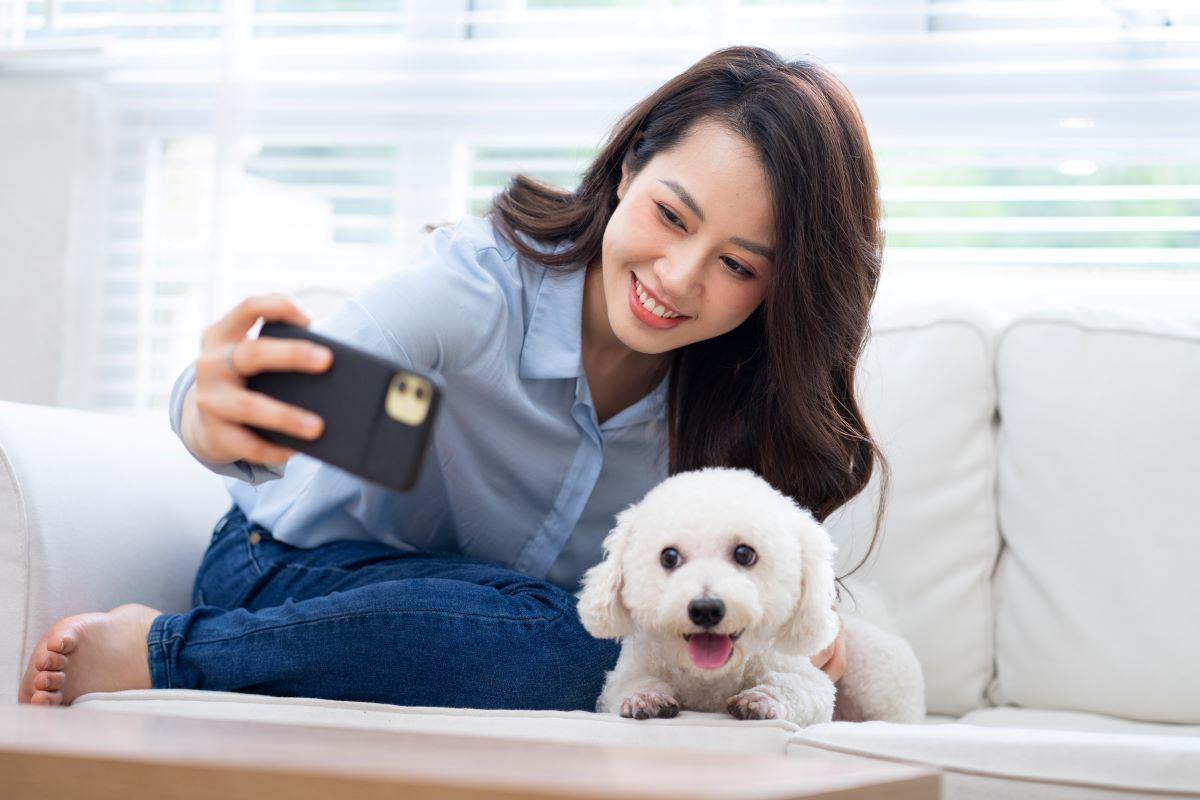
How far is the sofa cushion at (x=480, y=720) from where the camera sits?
1.07m

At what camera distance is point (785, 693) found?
1.17 metres

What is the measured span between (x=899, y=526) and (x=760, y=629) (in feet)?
2.08

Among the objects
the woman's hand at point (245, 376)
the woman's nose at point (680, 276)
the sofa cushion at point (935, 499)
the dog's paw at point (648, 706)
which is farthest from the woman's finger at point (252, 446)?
the sofa cushion at point (935, 499)

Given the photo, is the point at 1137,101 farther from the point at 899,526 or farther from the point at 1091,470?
the point at 899,526

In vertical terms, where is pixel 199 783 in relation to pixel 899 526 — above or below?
above

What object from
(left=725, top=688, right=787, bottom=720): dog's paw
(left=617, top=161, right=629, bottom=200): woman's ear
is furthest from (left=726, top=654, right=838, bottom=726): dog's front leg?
(left=617, top=161, right=629, bottom=200): woman's ear

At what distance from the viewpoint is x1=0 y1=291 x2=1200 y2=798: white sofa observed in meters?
1.34

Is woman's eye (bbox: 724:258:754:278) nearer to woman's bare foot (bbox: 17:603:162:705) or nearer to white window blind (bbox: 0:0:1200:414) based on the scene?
woman's bare foot (bbox: 17:603:162:705)

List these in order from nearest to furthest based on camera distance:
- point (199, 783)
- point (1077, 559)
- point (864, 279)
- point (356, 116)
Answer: point (199, 783) < point (864, 279) < point (1077, 559) < point (356, 116)

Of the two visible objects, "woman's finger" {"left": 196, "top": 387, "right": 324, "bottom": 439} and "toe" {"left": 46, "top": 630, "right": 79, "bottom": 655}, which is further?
"toe" {"left": 46, "top": 630, "right": 79, "bottom": 655}

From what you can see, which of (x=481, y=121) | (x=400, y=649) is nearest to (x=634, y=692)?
(x=400, y=649)

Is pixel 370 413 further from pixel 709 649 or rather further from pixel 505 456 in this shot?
pixel 505 456

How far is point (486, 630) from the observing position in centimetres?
122

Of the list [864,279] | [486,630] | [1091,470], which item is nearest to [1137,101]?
[1091,470]
